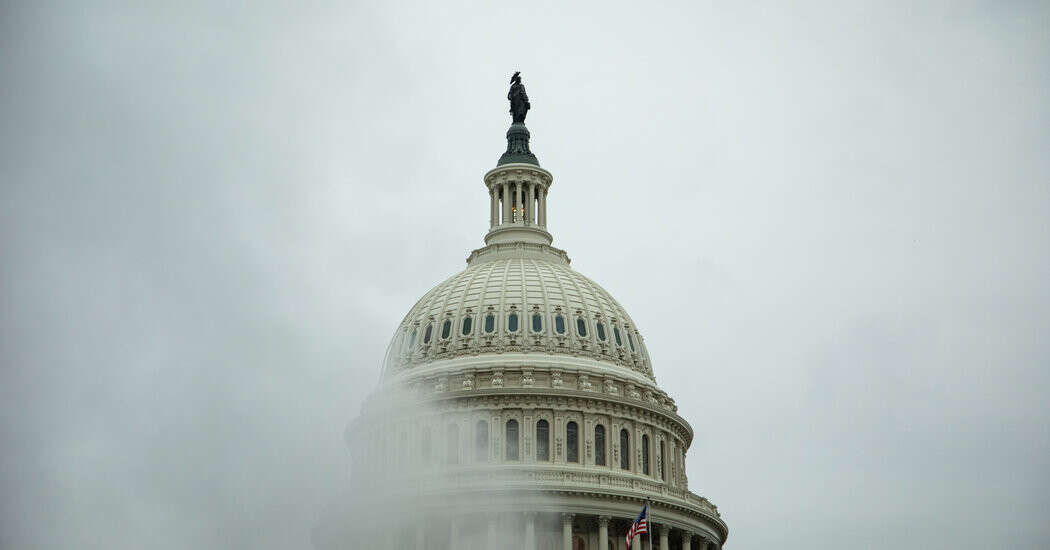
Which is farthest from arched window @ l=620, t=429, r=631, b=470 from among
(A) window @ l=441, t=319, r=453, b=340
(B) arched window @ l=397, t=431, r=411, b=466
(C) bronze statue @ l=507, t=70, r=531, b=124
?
(C) bronze statue @ l=507, t=70, r=531, b=124

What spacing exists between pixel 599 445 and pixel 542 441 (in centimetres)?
435

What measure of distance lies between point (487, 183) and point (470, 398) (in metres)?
24.5

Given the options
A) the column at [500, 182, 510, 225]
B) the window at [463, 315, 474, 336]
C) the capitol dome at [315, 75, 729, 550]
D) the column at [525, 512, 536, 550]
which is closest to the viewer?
the column at [525, 512, 536, 550]

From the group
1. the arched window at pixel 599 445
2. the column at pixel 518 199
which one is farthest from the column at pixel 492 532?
the column at pixel 518 199

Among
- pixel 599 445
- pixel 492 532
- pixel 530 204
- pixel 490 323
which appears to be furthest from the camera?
pixel 530 204

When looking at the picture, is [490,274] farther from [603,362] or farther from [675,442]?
[675,442]

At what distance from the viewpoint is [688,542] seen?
309ft

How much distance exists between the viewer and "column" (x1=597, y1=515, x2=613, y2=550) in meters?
89.7

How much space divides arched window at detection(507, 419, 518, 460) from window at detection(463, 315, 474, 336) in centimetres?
969

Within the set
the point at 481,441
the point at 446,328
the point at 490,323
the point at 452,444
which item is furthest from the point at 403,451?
the point at 490,323

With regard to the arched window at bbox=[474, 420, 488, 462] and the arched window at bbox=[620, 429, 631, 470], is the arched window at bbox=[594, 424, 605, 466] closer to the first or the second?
the arched window at bbox=[620, 429, 631, 470]

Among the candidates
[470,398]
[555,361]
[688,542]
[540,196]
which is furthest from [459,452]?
[540,196]

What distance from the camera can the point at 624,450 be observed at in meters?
98.4

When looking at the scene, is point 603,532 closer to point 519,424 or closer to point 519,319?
point 519,424
